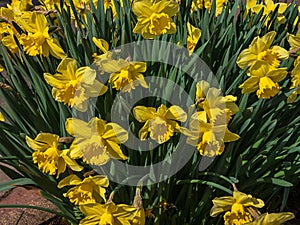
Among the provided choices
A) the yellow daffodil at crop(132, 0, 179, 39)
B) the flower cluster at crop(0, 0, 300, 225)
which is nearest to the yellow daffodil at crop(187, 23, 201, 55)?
the flower cluster at crop(0, 0, 300, 225)

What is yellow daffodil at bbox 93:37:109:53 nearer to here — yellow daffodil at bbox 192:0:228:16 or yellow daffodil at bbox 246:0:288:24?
yellow daffodil at bbox 192:0:228:16

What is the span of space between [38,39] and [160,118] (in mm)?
458

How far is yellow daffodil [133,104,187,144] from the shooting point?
1.24m

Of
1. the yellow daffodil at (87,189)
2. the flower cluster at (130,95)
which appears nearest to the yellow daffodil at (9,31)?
the flower cluster at (130,95)

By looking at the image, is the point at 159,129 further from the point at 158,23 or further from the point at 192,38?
the point at 192,38

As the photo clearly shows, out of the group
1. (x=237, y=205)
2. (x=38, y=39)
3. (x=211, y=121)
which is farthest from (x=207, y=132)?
(x=38, y=39)

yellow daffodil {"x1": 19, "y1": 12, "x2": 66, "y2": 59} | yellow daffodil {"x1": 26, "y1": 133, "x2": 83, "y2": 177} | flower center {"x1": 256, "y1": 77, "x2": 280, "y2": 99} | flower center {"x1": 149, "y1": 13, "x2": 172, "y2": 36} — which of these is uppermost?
flower center {"x1": 149, "y1": 13, "x2": 172, "y2": 36}

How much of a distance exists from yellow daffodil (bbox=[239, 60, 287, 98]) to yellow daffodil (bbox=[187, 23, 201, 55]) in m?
0.31

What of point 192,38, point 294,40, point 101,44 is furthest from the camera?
point 192,38

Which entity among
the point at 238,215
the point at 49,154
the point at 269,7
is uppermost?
the point at 269,7

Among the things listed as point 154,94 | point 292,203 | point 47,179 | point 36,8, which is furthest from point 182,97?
point 292,203

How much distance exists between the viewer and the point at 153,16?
1354 mm

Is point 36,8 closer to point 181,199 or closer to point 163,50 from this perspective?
point 163,50

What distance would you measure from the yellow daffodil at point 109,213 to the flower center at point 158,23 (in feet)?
1.61
